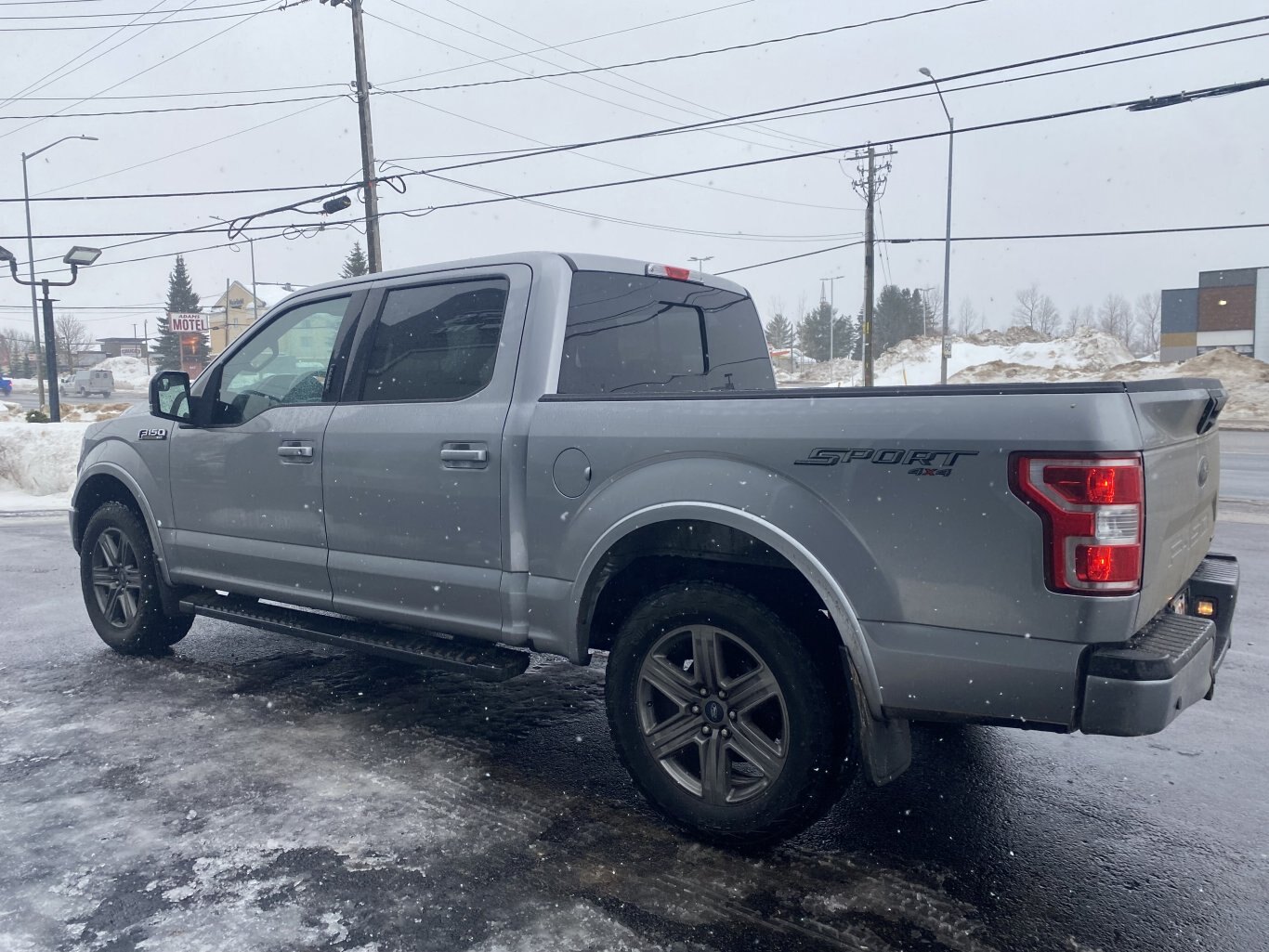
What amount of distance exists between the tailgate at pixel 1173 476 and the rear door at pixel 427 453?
222 centimetres

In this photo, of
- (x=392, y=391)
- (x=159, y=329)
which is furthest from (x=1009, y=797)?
(x=159, y=329)

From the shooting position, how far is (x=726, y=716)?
3.28 meters

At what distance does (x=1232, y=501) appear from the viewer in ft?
39.7

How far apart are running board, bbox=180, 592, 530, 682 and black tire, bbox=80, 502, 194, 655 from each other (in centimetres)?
35

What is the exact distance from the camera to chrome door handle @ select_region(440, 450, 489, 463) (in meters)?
3.88

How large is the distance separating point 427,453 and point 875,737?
6.90ft

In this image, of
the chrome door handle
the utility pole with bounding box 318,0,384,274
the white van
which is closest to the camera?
the chrome door handle

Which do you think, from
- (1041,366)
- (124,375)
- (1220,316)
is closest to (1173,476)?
(1041,366)

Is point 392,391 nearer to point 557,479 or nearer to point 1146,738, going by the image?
point 557,479

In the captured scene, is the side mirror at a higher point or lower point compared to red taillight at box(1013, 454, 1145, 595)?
higher

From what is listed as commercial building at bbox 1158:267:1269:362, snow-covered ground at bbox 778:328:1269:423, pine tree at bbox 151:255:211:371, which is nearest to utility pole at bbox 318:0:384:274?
snow-covered ground at bbox 778:328:1269:423

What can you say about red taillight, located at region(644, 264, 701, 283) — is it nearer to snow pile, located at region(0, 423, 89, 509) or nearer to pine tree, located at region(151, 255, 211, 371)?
snow pile, located at region(0, 423, 89, 509)

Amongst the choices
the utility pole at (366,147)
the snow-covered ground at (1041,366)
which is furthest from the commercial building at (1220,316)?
the utility pole at (366,147)

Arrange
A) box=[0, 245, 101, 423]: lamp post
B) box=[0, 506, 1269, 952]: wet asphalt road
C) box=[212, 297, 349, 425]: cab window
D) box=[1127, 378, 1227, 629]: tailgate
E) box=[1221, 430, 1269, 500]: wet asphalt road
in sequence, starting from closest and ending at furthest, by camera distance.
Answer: box=[1127, 378, 1227, 629]: tailgate
box=[0, 506, 1269, 952]: wet asphalt road
box=[212, 297, 349, 425]: cab window
box=[1221, 430, 1269, 500]: wet asphalt road
box=[0, 245, 101, 423]: lamp post
